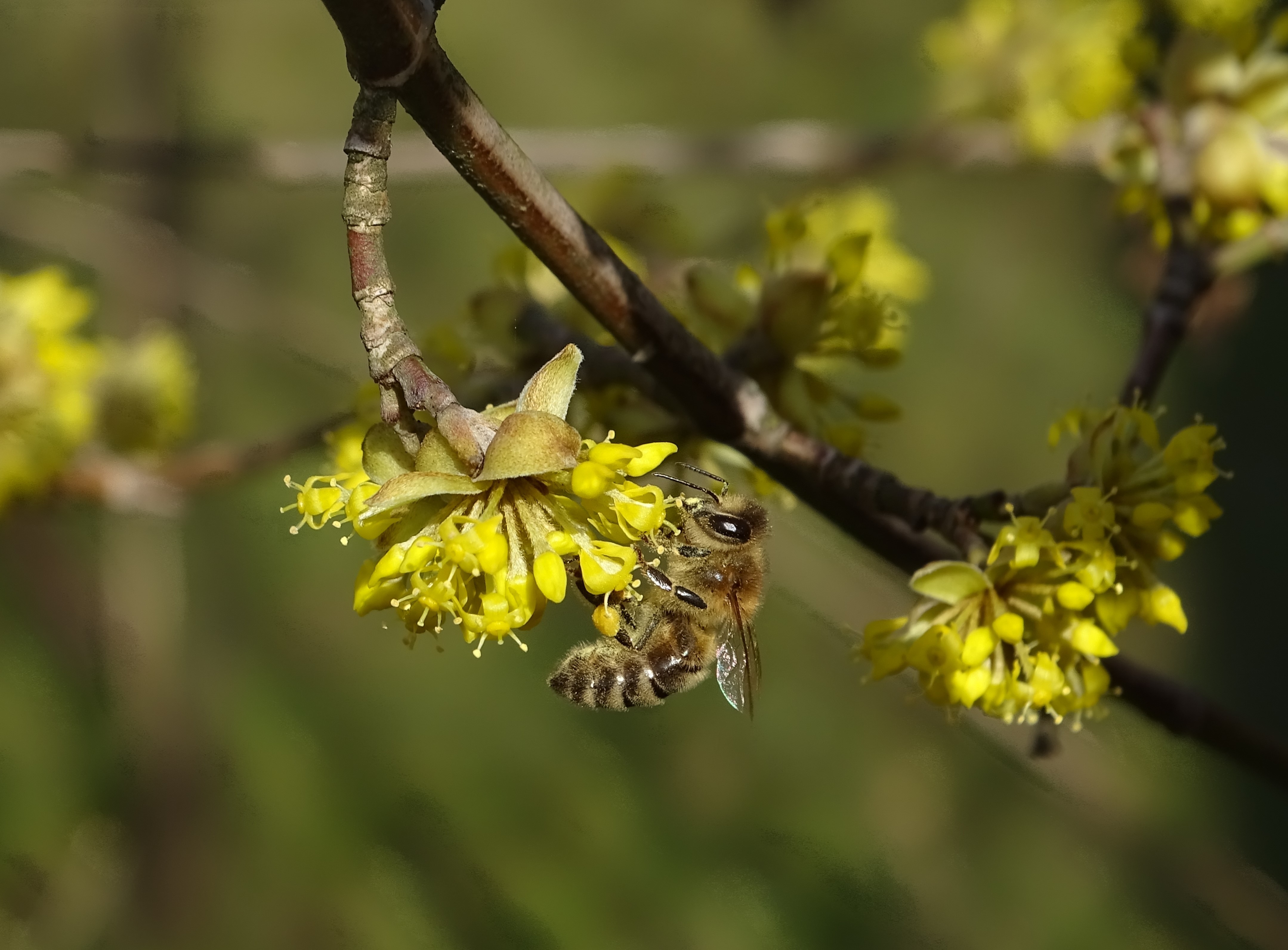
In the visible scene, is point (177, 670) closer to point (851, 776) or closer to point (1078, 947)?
point (851, 776)

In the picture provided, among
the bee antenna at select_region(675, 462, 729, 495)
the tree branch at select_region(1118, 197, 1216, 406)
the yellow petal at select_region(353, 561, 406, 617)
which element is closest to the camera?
the yellow petal at select_region(353, 561, 406, 617)

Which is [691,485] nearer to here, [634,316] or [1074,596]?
[634,316]

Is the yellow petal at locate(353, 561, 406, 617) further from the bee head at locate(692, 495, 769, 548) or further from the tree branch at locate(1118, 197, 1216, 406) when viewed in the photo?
the tree branch at locate(1118, 197, 1216, 406)

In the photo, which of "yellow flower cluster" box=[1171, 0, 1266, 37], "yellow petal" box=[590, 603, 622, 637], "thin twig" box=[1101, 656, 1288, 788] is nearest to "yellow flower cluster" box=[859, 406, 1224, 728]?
"thin twig" box=[1101, 656, 1288, 788]

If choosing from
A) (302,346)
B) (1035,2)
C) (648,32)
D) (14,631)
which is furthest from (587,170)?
(14,631)

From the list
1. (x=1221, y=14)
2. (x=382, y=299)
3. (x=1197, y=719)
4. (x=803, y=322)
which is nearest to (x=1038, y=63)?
(x=1221, y=14)

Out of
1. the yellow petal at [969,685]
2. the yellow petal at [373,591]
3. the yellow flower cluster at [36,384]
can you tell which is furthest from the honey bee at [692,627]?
the yellow flower cluster at [36,384]
